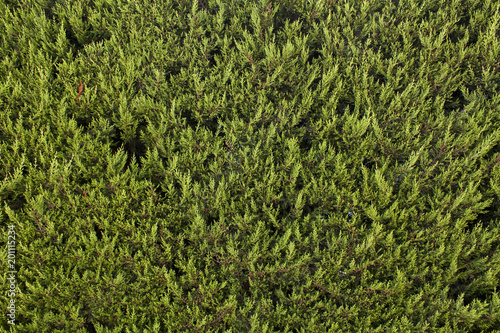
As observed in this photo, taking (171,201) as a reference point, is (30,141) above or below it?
above

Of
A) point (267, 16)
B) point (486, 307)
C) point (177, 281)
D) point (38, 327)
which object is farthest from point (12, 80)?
point (486, 307)

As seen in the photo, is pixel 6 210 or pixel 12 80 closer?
pixel 6 210

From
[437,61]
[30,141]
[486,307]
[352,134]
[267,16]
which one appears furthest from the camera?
[267,16]

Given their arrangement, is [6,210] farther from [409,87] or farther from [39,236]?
[409,87]

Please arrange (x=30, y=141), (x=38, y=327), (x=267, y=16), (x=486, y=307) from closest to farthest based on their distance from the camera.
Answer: (x=38, y=327) < (x=486, y=307) < (x=30, y=141) < (x=267, y=16)

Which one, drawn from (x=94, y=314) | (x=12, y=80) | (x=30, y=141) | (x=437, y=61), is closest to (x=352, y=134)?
(x=437, y=61)

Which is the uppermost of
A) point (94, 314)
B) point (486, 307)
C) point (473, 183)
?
point (473, 183)
